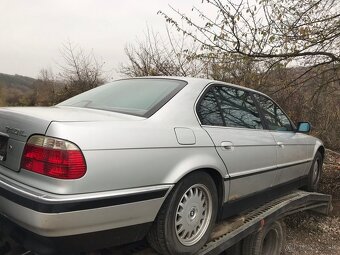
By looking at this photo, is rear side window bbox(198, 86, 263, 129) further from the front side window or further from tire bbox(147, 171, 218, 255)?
tire bbox(147, 171, 218, 255)

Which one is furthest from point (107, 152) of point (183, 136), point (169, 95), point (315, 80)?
point (315, 80)

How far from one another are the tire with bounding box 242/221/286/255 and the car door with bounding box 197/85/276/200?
0.47 m

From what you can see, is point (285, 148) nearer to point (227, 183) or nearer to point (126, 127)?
point (227, 183)

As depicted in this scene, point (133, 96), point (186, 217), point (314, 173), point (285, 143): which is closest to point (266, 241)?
point (285, 143)

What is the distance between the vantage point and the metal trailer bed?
9.07ft

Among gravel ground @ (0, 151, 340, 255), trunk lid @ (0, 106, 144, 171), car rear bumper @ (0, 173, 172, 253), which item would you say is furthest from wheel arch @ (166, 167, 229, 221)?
gravel ground @ (0, 151, 340, 255)

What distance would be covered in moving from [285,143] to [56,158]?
9.73 ft

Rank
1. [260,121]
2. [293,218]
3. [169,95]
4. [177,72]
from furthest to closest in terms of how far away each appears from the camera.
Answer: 1. [177,72]
2. [293,218]
3. [260,121]
4. [169,95]

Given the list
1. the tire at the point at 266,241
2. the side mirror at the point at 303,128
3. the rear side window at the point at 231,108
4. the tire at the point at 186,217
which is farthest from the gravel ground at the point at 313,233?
the tire at the point at 186,217

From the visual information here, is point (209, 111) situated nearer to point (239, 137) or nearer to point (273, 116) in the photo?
point (239, 137)

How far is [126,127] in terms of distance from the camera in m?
2.47

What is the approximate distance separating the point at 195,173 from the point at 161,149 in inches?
17.2

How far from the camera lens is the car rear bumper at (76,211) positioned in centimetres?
213

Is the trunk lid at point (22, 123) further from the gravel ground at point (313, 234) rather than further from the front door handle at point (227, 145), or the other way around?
the gravel ground at point (313, 234)
